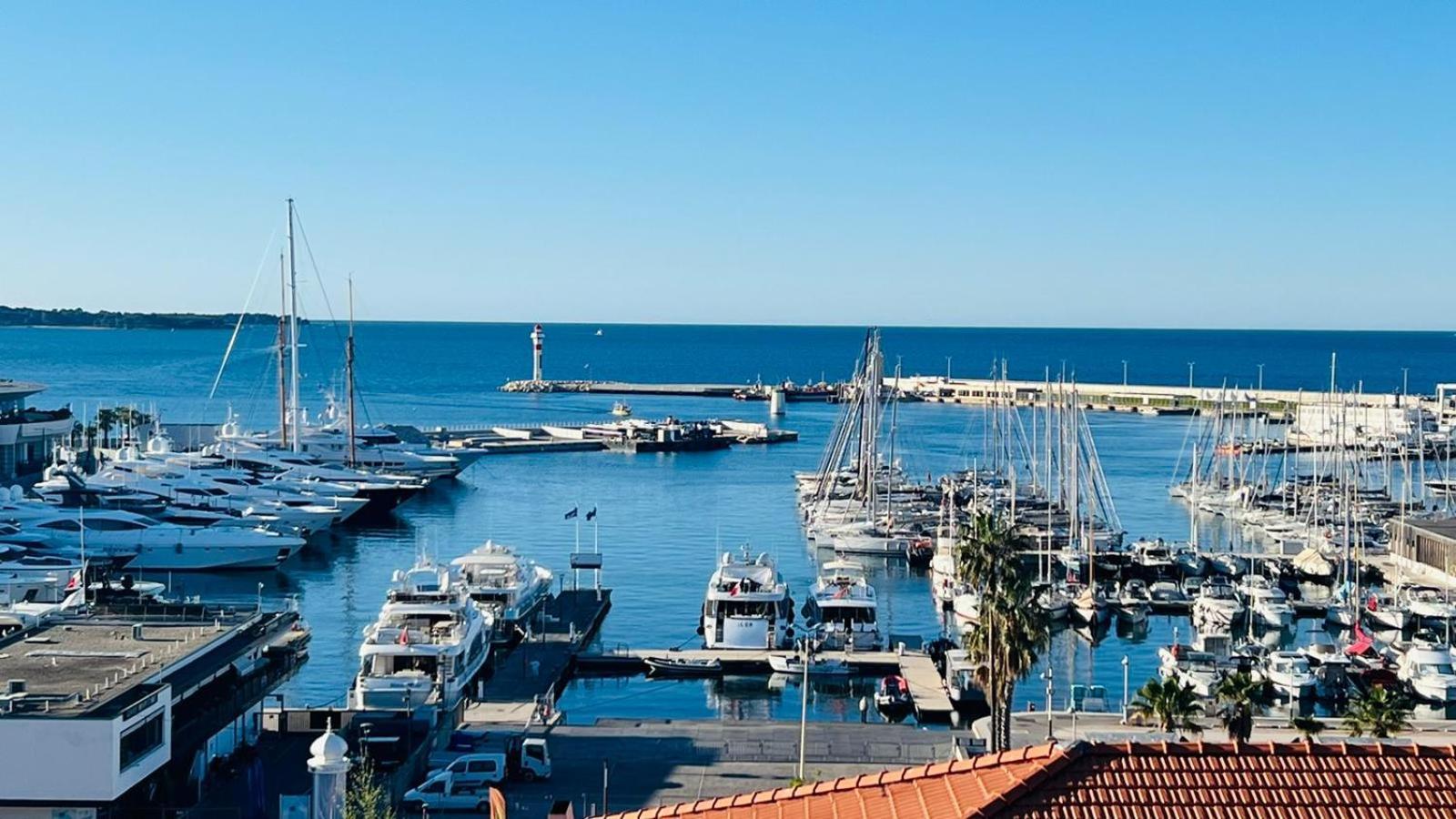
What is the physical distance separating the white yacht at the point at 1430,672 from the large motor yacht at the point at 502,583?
27.9 metres

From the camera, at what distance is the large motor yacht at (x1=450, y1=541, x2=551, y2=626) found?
189 feet

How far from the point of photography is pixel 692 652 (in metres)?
52.8

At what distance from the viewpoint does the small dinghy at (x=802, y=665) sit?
50.1 m

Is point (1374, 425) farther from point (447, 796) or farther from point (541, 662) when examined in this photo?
point (447, 796)

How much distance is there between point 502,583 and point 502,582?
43 mm

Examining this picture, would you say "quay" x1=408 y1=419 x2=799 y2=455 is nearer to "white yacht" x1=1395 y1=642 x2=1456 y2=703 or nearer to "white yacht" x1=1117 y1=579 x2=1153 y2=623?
"white yacht" x1=1117 y1=579 x2=1153 y2=623

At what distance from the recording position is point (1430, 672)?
158 feet

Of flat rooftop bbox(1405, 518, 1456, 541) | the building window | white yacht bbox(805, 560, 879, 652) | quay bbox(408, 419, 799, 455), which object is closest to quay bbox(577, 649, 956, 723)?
white yacht bbox(805, 560, 879, 652)

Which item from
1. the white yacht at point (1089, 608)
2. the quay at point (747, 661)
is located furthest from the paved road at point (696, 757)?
the white yacht at point (1089, 608)

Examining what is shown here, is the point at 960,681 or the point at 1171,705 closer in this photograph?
the point at 1171,705

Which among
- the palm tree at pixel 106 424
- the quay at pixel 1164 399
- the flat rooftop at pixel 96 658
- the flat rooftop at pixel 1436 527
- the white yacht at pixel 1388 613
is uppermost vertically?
the quay at pixel 1164 399

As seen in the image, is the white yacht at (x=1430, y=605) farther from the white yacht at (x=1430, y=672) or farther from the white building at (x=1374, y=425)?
the white building at (x=1374, y=425)

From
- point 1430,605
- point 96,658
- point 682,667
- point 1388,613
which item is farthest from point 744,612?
point 96,658

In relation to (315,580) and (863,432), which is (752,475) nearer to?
(863,432)
